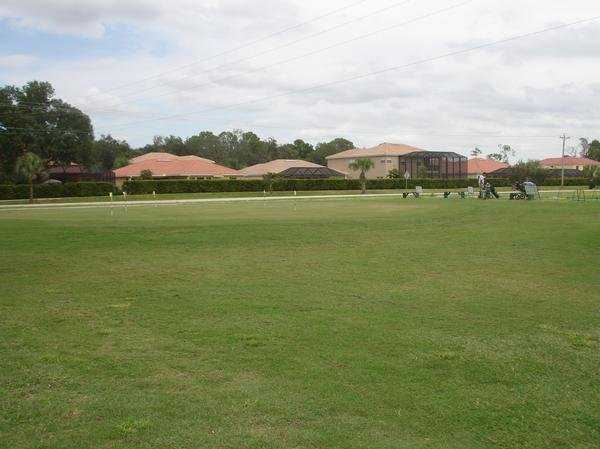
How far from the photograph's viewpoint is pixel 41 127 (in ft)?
230

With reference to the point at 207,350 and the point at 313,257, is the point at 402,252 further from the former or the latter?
the point at 207,350

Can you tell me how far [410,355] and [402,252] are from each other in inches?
343

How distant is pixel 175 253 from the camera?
15.2 meters

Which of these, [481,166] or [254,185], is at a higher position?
[481,166]

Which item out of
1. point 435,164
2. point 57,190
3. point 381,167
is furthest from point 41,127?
point 435,164

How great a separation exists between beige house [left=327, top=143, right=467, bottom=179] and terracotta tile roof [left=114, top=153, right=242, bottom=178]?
2216 cm

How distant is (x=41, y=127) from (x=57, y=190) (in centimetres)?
1642

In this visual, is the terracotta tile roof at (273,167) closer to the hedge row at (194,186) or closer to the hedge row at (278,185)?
the hedge row at (278,185)

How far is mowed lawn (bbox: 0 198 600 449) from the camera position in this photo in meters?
5.02

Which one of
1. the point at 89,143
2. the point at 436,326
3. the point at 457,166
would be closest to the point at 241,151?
the point at 457,166

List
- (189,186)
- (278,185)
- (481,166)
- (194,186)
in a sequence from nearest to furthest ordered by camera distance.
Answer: (189,186), (194,186), (278,185), (481,166)

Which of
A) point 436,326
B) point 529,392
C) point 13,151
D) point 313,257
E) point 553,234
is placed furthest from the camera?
point 13,151

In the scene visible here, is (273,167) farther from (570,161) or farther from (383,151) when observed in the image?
(570,161)

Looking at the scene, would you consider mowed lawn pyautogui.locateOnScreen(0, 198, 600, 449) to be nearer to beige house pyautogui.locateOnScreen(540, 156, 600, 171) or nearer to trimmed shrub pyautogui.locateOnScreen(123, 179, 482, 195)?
trimmed shrub pyautogui.locateOnScreen(123, 179, 482, 195)
